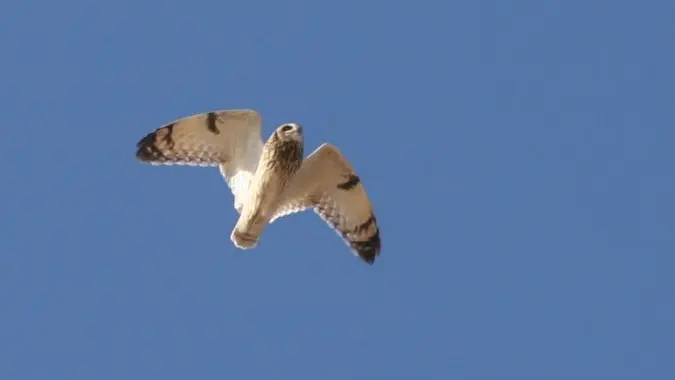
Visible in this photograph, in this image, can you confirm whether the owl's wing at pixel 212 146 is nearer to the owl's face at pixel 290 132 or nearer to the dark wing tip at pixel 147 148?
the dark wing tip at pixel 147 148

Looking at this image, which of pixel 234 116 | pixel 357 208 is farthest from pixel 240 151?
pixel 357 208

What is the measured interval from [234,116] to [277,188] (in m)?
0.95

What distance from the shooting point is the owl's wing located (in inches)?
586

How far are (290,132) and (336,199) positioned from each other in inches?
55.3

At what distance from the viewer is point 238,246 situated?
1466 centimetres

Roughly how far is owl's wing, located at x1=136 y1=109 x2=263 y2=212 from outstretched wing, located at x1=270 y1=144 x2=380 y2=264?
54 centimetres

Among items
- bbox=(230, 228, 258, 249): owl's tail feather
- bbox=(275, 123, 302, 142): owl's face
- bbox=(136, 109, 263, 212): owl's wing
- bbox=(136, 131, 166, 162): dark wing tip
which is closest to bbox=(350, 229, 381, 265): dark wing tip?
bbox=(230, 228, 258, 249): owl's tail feather

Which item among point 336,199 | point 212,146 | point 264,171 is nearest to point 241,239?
point 264,171

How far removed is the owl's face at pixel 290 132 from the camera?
46.5ft

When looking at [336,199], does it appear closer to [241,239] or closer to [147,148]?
[241,239]

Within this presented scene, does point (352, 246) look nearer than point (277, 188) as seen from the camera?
No

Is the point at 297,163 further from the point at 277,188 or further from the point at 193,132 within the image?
the point at 193,132

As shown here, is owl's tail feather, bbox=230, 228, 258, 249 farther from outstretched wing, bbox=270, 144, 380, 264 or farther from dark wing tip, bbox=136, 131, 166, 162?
dark wing tip, bbox=136, 131, 166, 162

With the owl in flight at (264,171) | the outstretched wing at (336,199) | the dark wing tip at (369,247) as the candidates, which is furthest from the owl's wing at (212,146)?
the dark wing tip at (369,247)
